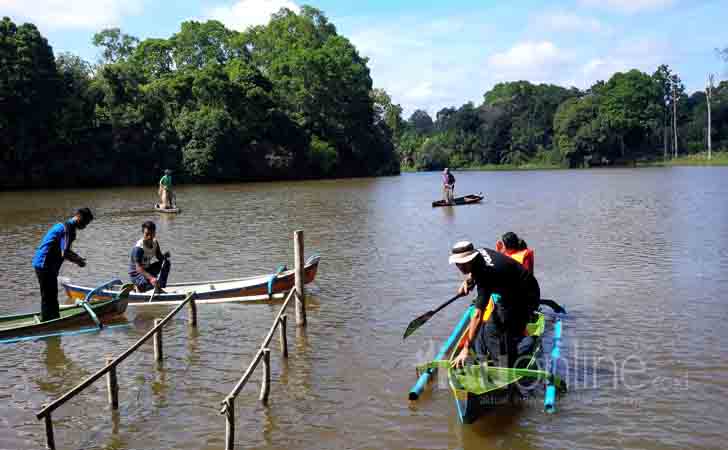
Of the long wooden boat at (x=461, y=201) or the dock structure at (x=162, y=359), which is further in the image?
the long wooden boat at (x=461, y=201)

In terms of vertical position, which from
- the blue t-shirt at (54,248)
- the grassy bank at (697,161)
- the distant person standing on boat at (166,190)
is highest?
the grassy bank at (697,161)

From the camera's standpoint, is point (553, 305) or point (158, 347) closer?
point (158, 347)

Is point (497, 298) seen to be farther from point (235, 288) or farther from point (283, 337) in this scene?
point (235, 288)

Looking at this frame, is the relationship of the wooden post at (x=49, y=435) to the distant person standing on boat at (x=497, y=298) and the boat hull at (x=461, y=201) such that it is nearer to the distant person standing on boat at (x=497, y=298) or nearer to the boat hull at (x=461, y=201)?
the distant person standing on boat at (x=497, y=298)

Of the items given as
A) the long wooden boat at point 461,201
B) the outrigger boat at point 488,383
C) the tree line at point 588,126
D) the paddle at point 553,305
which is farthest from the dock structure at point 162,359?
the tree line at point 588,126

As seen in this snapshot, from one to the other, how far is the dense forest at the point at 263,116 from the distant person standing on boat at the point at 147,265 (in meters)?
46.0

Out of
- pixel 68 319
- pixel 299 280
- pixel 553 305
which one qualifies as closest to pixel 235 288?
pixel 299 280

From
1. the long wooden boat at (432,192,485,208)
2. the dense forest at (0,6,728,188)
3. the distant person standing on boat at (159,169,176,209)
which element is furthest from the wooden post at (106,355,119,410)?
the dense forest at (0,6,728,188)

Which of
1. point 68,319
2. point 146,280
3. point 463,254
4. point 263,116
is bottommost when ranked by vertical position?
point 68,319

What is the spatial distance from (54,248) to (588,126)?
324ft

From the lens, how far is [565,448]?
6.62m

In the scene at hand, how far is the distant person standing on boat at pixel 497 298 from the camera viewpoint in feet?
22.6

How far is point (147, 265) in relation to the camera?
1242cm

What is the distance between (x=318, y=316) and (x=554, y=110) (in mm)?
111632
